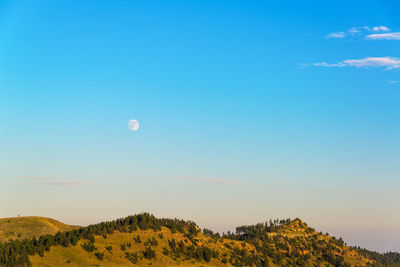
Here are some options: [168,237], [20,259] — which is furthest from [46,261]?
[168,237]

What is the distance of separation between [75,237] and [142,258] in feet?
88.0

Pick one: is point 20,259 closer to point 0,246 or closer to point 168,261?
point 0,246

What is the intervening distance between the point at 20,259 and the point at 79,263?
780 inches

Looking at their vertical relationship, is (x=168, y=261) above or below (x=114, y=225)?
below

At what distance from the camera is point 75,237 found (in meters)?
161

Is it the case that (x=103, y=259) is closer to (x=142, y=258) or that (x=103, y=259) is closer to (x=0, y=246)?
(x=142, y=258)

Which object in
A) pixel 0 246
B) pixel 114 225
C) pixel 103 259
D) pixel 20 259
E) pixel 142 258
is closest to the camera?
pixel 20 259

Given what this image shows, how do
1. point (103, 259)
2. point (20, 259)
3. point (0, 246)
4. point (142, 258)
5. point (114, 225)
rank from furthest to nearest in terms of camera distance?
point (114, 225) → point (142, 258) → point (103, 259) → point (0, 246) → point (20, 259)

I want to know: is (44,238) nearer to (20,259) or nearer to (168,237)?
(20,259)

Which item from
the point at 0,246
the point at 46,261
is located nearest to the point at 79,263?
the point at 46,261

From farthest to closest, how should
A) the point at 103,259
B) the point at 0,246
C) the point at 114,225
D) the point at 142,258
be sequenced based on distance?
the point at 114,225 < the point at 142,258 < the point at 103,259 < the point at 0,246

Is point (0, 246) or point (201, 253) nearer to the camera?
point (0, 246)

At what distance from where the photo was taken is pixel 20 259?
5290 inches

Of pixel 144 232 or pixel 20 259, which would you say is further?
pixel 144 232
